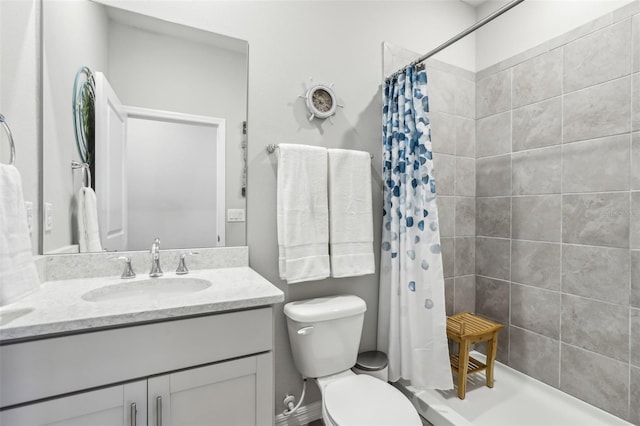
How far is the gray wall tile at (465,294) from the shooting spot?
2238 millimetres

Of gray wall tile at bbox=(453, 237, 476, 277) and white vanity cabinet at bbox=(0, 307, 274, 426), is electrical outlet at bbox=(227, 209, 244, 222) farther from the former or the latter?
gray wall tile at bbox=(453, 237, 476, 277)

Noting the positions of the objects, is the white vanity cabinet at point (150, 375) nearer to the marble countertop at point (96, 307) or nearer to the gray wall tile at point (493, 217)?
the marble countertop at point (96, 307)

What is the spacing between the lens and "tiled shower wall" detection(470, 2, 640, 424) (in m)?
1.56

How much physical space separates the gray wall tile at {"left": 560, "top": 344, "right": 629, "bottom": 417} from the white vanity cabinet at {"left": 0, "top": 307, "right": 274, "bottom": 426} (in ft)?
5.77

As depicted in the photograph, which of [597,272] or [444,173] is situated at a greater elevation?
[444,173]

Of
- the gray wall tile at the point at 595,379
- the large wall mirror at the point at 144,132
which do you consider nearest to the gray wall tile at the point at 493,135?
the gray wall tile at the point at 595,379

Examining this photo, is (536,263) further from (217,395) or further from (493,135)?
(217,395)

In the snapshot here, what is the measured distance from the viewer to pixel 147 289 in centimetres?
130

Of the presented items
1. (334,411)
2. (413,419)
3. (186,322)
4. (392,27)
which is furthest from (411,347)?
(392,27)

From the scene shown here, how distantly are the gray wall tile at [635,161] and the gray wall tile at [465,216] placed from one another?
878 mm

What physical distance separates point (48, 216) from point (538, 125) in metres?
2.64

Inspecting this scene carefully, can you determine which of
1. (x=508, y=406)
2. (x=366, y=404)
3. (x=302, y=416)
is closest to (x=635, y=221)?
(x=508, y=406)

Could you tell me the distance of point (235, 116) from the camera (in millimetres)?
1550

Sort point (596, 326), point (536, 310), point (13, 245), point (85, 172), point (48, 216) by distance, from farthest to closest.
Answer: point (536, 310) < point (596, 326) < point (85, 172) < point (48, 216) < point (13, 245)
